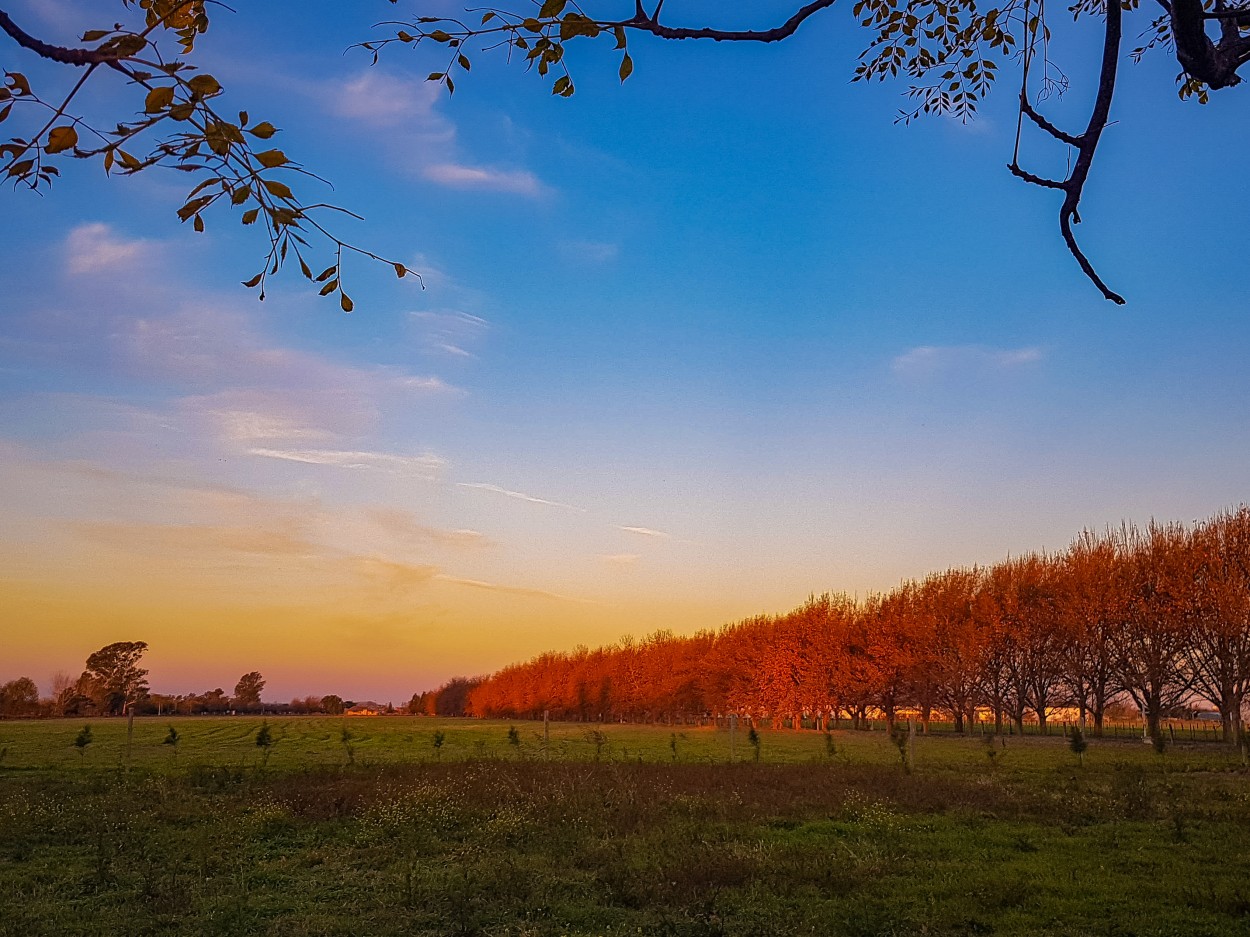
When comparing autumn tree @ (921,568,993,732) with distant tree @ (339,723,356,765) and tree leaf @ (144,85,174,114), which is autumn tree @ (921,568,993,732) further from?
→ tree leaf @ (144,85,174,114)

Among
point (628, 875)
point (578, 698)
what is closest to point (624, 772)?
point (628, 875)

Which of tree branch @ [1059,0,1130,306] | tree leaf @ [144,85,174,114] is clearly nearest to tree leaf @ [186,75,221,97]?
tree leaf @ [144,85,174,114]

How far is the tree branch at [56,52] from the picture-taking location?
210 cm

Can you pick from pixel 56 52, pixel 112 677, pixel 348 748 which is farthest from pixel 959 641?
pixel 112 677

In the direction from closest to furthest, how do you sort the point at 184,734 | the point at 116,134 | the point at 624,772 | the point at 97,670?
the point at 116,134 → the point at 624,772 → the point at 184,734 → the point at 97,670

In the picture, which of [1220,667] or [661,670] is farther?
[661,670]

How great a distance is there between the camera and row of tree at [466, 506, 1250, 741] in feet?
146

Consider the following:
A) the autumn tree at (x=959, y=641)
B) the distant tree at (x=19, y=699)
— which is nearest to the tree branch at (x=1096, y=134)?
the autumn tree at (x=959, y=641)

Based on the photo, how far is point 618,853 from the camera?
12617 millimetres

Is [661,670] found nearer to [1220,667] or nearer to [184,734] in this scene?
[184,734]

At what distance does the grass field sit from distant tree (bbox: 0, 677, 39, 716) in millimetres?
88742

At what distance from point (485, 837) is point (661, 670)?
79728 millimetres

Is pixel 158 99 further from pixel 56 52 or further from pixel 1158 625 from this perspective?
pixel 1158 625

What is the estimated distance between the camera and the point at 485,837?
14.1 meters
